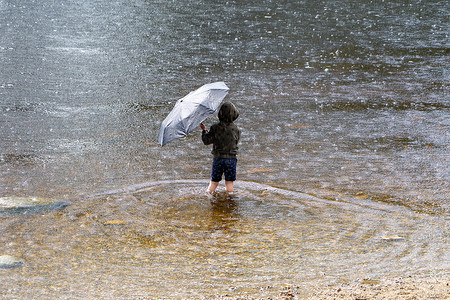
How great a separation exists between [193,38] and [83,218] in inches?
466

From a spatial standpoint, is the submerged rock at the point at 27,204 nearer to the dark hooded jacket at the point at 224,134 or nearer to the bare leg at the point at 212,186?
the bare leg at the point at 212,186

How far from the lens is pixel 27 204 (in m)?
6.91

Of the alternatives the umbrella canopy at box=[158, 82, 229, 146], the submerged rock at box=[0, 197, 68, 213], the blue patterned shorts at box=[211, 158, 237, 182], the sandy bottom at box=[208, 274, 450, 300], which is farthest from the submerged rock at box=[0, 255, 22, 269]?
the blue patterned shorts at box=[211, 158, 237, 182]

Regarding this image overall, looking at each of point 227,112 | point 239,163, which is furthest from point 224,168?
point 239,163

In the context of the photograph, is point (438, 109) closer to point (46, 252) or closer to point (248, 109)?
point (248, 109)

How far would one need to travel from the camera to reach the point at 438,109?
437 inches

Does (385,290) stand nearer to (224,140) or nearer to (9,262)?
(224,140)

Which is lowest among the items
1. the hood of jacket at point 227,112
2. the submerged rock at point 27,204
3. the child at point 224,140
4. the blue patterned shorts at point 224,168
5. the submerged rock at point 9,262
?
the submerged rock at point 9,262

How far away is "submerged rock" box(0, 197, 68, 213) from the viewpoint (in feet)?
22.4

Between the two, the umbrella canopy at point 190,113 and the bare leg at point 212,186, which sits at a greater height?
the umbrella canopy at point 190,113

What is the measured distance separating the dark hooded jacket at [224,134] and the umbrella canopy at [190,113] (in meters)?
0.18

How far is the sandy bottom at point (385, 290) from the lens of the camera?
453cm

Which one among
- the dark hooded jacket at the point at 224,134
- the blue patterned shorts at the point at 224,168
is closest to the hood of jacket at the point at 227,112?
the dark hooded jacket at the point at 224,134

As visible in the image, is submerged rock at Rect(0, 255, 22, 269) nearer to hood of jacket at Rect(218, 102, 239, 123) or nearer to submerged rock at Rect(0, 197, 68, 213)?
submerged rock at Rect(0, 197, 68, 213)
